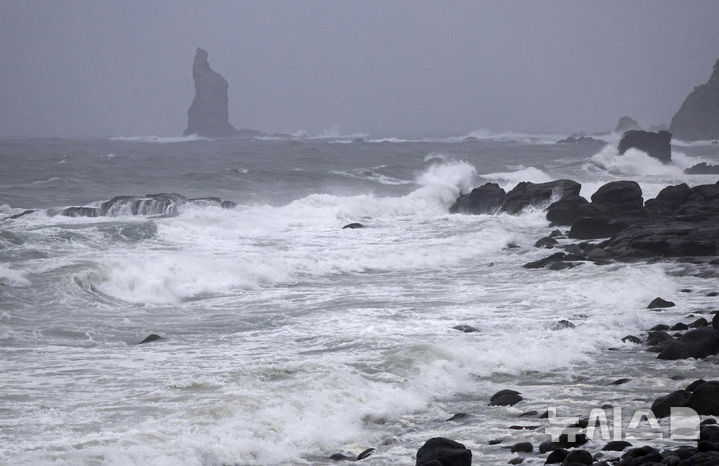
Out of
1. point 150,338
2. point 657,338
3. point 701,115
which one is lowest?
point 150,338

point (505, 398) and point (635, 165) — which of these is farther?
point (635, 165)

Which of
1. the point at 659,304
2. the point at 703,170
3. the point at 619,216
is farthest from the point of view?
the point at 703,170

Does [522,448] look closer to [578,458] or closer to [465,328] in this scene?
[578,458]

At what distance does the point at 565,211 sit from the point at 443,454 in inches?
893

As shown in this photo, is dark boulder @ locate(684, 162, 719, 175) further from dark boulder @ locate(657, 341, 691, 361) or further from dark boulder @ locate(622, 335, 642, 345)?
dark boulder @ locate(657, 341, 691, 361)

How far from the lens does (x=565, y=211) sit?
2916 centimetres

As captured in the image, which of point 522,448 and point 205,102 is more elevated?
point 205,102

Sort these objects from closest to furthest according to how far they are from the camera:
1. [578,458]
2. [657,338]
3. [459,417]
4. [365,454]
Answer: [578,458], [365,454], [459,417], [657,338]

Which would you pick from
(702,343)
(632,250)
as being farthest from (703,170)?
(702,343)

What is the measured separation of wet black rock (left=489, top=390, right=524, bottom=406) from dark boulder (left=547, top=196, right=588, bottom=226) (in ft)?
63.1

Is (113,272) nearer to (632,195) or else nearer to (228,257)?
(228,257)

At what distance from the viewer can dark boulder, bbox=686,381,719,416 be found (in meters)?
8.93

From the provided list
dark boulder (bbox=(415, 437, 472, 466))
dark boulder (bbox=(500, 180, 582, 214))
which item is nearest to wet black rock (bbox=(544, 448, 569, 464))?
dark boulder (bbox=(415, 437, 472, 466))

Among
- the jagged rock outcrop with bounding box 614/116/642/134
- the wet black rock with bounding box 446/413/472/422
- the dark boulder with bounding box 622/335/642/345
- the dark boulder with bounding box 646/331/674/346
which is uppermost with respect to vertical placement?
the jagged rock outcrop with bounding box 614/116/642/134
